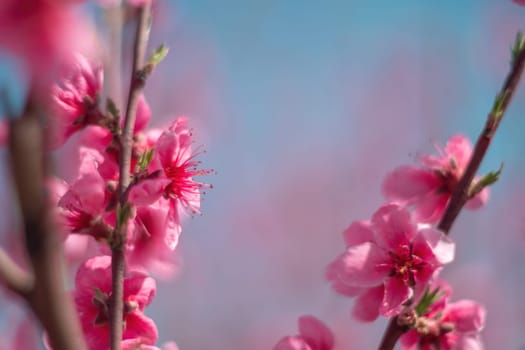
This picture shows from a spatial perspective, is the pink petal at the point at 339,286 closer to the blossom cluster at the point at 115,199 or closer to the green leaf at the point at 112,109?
the blossom cluster at the point at 115,199

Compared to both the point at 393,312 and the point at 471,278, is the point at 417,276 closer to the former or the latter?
the point at 393,312

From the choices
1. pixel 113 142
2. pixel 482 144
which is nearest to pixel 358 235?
pixel 482 144

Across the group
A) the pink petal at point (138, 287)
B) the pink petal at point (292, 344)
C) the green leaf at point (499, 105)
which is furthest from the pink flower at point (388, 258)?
the pink petal at point (138, 287)

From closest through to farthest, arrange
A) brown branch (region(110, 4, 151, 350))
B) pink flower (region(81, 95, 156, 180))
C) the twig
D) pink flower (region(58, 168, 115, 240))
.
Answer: brown branch (region(110, 4, 151, 350)), pink flower (region(58, 168, 115, 240)), pink flower (region(81, 95, 156, 180)), the twig

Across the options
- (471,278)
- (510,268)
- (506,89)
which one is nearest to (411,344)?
(506,89)

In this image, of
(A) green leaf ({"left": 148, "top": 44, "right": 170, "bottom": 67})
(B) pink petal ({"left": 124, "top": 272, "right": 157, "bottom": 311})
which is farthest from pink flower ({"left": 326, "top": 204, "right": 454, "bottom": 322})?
(A) green leaf ({"left": 148, "top": 44, "right": 170, "bottom": 67})

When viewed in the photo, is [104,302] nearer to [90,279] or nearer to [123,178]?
[90,279]

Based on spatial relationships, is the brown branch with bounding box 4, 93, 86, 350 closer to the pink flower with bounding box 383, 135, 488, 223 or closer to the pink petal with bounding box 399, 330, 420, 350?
the pink petal with bounding box 399, 330, 420, 350
